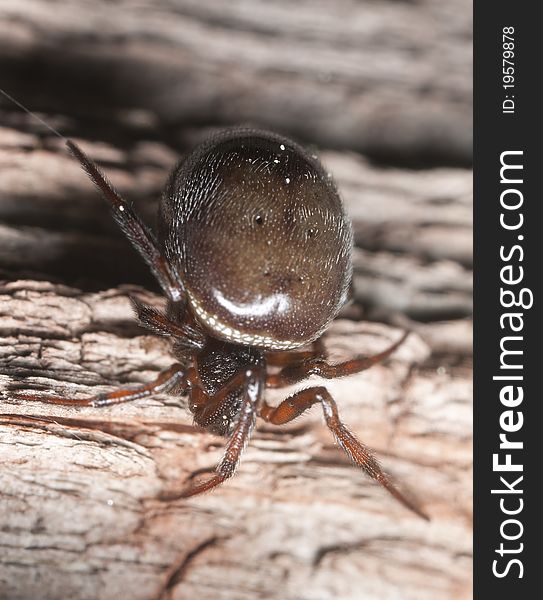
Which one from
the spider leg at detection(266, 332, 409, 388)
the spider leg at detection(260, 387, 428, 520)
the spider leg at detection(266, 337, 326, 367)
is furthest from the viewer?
the spider leg at detection(266, 337, 326, 367)

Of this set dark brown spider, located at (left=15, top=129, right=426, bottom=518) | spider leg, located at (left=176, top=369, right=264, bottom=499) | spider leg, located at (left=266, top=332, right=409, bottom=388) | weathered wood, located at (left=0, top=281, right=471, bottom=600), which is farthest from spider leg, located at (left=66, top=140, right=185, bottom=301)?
spider leg, located at (left=266, top=332, right=409, bottom=388)

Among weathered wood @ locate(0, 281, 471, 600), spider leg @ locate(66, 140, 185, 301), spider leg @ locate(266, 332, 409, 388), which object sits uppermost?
spider leg @ locate(66, 140, 185, 301)

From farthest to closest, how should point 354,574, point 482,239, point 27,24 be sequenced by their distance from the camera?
point 27,24 < point 482,239 < point 354,574

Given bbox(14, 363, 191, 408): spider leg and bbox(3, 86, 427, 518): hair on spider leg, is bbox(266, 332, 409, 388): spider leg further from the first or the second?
bbox(14, 363, 191, 408): spider leg

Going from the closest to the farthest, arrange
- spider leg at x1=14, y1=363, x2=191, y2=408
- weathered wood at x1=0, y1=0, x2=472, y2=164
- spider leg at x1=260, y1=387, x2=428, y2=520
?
1. spider leg at x1=14, y1=363, x2=191, y2=408
2. spider leg at x1=260, y1=387, x2=428, y2=520
3. weathered wood at x1=0, y1=0, x2=472, y2=164

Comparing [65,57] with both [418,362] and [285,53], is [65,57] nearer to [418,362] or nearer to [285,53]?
[285,53]

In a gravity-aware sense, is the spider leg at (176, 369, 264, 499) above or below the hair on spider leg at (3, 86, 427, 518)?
below

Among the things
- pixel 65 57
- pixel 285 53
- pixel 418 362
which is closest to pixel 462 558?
pixel 418 362

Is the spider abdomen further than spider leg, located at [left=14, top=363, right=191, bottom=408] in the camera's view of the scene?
Yes
